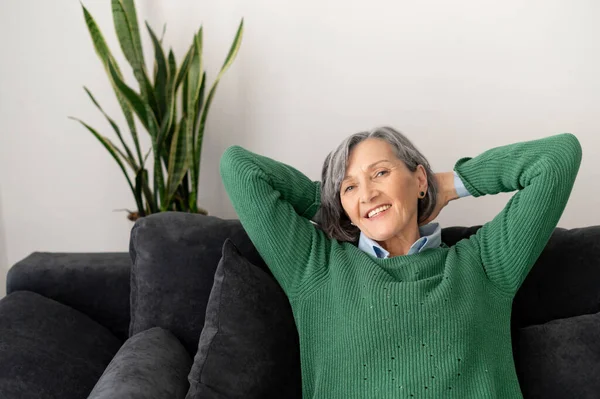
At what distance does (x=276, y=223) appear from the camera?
1.80 metres

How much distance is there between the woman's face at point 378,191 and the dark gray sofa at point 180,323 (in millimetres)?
287

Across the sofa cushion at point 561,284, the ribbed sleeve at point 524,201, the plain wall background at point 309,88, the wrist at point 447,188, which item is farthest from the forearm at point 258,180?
the plain wall background at point 309,88

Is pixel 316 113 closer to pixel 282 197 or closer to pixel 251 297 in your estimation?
pixel 282 197

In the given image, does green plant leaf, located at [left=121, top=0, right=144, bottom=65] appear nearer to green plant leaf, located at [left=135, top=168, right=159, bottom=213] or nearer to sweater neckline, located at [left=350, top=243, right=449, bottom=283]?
green plant leaf, located at [left=135, top=168, right=159, bottom=213]

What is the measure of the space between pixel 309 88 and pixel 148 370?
1.54m

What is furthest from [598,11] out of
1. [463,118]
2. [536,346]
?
[536,346]

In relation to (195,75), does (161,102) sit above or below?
below

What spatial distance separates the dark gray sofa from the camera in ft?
5.40

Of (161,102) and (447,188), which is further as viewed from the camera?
(161,102)

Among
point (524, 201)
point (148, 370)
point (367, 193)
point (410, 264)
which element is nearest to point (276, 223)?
point (367, 193)

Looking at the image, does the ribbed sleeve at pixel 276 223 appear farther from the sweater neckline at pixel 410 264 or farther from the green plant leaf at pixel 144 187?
the green plant leaf at pixel 144 187

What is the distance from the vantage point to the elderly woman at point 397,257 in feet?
5.30

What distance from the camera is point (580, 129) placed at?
2.73 meters

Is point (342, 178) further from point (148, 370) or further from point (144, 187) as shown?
point (144, 187)
